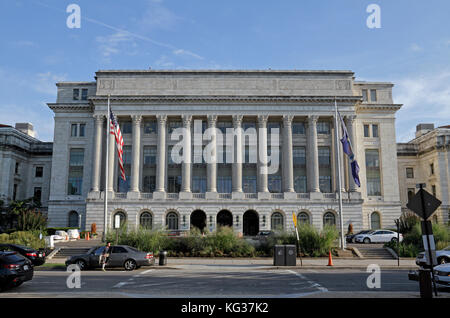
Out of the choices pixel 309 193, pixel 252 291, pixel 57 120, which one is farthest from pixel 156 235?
pixel 57 120

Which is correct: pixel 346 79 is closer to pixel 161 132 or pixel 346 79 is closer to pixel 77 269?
pixel 161 132

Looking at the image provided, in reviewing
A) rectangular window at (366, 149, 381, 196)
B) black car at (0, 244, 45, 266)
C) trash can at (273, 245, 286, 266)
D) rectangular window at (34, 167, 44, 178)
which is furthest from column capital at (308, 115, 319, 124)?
rectangular window at (34, 167, 44, 178)

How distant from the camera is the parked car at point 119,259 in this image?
76.7ft

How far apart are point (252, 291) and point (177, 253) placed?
1770cm

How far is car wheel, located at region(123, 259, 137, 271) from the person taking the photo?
2327cm

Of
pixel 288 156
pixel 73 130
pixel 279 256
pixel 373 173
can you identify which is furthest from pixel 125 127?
pixel 279 256

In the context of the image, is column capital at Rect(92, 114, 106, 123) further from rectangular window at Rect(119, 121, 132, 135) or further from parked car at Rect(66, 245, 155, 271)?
parked car at Rect(66, 245, 155, 271)

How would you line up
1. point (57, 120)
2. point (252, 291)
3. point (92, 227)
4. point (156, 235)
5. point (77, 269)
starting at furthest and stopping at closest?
point (57, 120) < point (92, 227) < point (156, 235) < point (77, 269) < point (252, 291)

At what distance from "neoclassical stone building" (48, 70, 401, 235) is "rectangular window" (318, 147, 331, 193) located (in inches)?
5.6

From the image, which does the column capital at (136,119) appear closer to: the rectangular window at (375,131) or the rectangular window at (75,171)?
the rectangular window at (75,171)

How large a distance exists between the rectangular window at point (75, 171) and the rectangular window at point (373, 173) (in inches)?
1642

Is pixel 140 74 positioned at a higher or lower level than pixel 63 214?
higher

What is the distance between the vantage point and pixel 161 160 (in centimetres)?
5341

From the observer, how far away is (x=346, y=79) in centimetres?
5544
